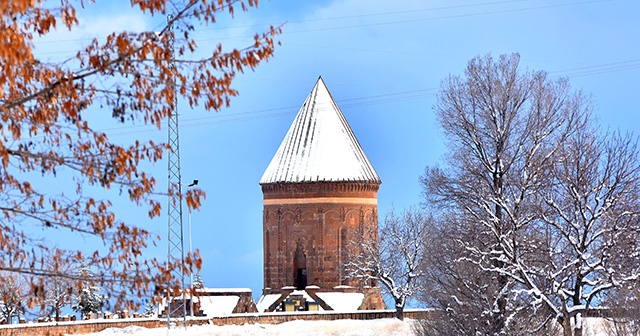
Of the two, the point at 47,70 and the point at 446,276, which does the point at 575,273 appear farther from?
the point at 47,70

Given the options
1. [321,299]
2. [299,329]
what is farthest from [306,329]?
[321,299]

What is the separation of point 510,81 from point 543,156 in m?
2.12

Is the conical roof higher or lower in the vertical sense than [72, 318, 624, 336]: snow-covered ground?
higher

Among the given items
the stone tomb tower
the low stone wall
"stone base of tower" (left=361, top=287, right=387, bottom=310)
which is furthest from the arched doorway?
the low stone wall

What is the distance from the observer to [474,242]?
26.8 m

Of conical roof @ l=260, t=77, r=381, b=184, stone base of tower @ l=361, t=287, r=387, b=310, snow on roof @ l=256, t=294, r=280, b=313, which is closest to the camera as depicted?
snow on roof @ l=256, t=294, r=280, b=313

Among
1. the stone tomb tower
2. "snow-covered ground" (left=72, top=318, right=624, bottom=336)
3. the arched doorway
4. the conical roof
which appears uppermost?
the conical roof

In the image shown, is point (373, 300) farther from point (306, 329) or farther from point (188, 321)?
point (188, 321)

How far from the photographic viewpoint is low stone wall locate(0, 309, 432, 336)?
30.4 m

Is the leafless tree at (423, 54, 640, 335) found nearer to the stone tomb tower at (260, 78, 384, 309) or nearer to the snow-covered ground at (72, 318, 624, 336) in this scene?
the snow-covered ground at (72, 318, 624, 336)

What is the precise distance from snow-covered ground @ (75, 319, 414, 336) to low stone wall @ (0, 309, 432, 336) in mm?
704

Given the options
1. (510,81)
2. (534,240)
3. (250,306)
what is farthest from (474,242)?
(250,306)

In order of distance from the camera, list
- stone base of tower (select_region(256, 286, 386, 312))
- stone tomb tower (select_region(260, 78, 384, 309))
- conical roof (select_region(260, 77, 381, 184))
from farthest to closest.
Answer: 1. conical roof (select_region(260, 77, 381, 184))
2. stone tomb tower (select_region(260, 78, 384, 309))
3. stone base of tower (select_region(256, 286, 386, 312))

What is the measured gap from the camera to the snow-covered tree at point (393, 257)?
47219 millimetres
